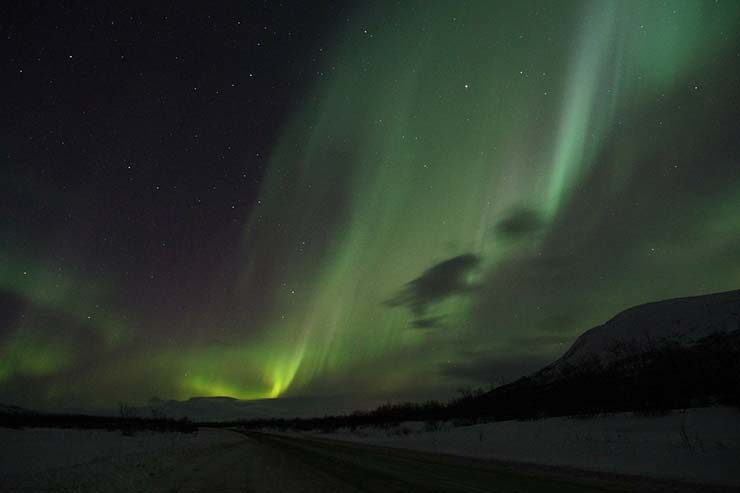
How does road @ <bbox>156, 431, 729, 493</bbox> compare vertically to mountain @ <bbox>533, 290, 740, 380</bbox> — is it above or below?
below

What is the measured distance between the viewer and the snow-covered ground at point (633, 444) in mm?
9688

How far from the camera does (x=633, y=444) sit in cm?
1373

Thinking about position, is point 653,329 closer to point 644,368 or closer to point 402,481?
point 644,368

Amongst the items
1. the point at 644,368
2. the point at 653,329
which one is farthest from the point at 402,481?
the point at 653,329

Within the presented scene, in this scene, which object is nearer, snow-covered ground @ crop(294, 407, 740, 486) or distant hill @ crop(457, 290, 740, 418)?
snow-covered ground @ crop(294, 407, 740, 486)

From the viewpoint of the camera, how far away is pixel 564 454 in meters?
14.7

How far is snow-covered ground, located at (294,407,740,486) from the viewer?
969cm

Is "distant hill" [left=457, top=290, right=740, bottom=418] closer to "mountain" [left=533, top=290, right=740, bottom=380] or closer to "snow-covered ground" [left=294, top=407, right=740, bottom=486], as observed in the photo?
"mountain" [left=533, top=290, right=740, bottom=380]

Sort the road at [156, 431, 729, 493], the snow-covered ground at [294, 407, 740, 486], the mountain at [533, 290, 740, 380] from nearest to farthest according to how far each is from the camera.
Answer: the road at [156, 431, 729, 493], the snow-covered ground at [294, 407, 740, 486], the mountain at [533, 290, 740, 380]

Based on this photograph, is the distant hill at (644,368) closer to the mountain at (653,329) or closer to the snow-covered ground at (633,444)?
the mountain at (653,329)

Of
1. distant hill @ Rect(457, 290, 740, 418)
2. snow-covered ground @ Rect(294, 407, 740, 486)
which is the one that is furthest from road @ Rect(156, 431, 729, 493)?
distant hill @ Rect(457, 290, 740, 418)

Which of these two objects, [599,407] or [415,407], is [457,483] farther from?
[415,407]

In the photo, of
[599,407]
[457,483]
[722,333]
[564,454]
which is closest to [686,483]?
[457,483]

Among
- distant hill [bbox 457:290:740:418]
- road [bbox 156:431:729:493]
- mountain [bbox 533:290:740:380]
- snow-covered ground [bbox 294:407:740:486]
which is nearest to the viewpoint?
road [bbox 156:431:729:493]
